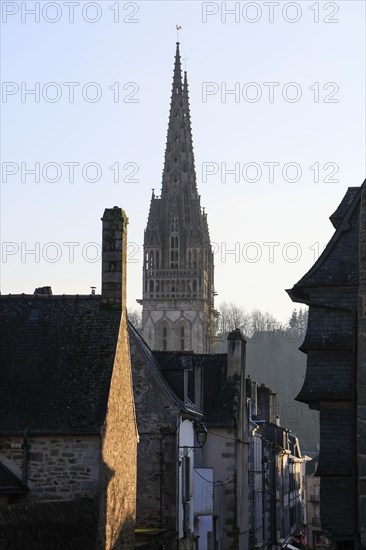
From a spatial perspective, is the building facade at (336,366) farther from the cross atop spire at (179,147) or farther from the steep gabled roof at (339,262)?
the cross atop spire at (179,147)

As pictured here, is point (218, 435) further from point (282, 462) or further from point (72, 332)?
point (282, 462)

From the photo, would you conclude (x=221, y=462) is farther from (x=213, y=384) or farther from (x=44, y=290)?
(x=44, y=290)

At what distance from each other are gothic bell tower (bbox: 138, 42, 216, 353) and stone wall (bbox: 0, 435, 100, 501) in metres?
106

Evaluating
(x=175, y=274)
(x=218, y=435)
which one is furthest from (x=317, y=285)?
(x=175, y=274)

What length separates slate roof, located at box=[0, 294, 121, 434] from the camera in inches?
941

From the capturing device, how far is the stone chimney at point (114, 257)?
1025 inches

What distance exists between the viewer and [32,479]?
23578 millimetres

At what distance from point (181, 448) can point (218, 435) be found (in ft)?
21.9

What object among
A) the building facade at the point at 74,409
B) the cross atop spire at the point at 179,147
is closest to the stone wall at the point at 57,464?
the building facade at the point at 74,409

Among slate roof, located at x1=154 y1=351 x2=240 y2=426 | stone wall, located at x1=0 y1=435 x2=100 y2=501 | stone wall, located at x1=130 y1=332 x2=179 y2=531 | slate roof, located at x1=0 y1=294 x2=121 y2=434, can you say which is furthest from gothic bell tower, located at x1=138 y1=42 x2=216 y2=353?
stone wall, located at x1=0 y1=435 x2=100 y2=501

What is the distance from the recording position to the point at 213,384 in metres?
39.7

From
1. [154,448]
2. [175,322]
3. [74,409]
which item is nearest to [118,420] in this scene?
[74,409]

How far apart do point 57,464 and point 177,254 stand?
110 metres

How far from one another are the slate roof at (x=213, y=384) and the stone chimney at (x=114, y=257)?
9.86 meters
